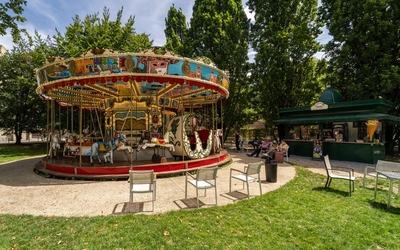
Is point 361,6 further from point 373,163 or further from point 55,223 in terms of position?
point 55,223

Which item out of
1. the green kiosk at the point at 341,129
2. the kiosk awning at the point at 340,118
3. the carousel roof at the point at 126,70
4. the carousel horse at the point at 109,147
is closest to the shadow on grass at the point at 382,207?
the carousel roof at the point at 126,70

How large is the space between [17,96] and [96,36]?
47.5 feet

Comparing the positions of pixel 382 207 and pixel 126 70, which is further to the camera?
pixel 126 70

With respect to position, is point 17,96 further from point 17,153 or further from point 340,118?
point 340,118

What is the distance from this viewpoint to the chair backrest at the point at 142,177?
16.8ft

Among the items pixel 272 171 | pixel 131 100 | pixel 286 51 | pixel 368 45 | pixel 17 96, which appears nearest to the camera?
pixel 272 171

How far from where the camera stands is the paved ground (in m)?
5.32

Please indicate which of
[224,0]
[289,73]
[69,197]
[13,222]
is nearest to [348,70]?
[289,73]

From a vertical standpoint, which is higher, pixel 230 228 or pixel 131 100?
pixel 131 100

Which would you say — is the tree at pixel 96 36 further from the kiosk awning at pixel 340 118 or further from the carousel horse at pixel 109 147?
the kiosk awning at pixel 340 118

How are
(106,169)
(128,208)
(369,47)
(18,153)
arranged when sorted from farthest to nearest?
(18,153)
(369,47)
(106,169)
(128,208)

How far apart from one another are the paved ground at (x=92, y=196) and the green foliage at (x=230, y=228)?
1.56 ft

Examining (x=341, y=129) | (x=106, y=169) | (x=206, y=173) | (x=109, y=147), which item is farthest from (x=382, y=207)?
(x=341, y=129)

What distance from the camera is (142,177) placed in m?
5.20
